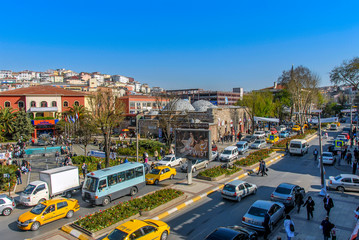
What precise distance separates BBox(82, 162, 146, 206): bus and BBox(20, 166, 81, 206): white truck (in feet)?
8.69

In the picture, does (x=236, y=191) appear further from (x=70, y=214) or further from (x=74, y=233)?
(x=70, y=214)

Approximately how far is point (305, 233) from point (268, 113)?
53461mm

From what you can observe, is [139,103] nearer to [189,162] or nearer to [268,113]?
[268,113]

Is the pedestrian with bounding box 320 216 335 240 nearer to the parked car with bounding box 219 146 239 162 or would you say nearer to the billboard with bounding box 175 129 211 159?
the billboard with bounding box 175 129 211 159

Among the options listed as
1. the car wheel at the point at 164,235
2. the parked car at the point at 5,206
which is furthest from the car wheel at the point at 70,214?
the car wheel at the point at 164,235

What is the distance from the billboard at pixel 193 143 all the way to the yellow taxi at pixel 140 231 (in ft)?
26.3

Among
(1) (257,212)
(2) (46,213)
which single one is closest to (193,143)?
(1) (257,212)

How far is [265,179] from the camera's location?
74.9 ft

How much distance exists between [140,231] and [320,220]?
995cm

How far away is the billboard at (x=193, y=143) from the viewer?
19.0 m

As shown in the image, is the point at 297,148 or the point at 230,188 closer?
the point at 230,188

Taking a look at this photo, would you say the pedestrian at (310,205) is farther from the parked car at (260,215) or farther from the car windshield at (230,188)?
the car windshield at (230,188)

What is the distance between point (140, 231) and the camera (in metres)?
10.8

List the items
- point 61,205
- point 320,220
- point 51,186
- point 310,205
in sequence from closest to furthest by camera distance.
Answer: point 310,205 < point 320,220 < point 61,205 < point 51,186
